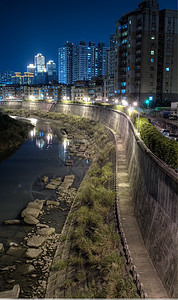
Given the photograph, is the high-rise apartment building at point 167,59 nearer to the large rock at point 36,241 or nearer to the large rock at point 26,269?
the large rock at point 36,241

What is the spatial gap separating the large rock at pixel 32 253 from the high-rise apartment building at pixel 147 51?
6632cm

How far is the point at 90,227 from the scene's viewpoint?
1471 cm

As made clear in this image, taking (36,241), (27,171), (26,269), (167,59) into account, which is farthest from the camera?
(167,59)

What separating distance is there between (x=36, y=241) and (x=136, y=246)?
6.46 metres

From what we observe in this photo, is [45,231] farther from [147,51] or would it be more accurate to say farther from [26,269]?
[147,51]

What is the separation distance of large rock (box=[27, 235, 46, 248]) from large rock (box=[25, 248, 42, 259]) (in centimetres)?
41

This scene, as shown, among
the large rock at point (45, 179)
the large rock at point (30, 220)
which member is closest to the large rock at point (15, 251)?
the large rock at point (30, 220)

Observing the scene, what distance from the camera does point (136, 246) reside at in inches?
443

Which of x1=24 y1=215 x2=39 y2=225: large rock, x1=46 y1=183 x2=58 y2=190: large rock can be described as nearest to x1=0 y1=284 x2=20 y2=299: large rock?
x1=24 y1=215 x2=39 y2=225: large rock

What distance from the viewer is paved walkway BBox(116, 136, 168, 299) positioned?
8711mm

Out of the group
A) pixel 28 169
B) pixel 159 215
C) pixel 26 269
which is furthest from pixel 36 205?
pixel 159 215

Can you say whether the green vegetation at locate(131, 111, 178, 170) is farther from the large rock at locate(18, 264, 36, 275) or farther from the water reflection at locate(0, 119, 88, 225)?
the water reflection at locate(0, 119, 88, 225)

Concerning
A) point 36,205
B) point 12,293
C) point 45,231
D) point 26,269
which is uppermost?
point 36,205

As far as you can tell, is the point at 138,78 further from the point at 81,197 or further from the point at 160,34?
the point at 81,197
